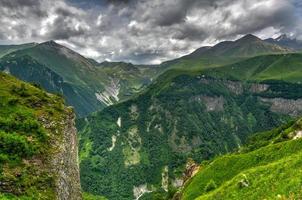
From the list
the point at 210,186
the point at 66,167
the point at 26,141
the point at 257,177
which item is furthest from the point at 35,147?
the point at 257,177

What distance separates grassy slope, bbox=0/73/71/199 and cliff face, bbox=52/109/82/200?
2312mm

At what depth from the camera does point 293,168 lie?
53.9 meters

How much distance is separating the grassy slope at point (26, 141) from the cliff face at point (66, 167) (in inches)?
91.0

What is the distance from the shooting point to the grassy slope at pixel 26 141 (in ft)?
292

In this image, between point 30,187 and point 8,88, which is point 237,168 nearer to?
point 30,187

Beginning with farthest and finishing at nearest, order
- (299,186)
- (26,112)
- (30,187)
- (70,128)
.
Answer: (70,128), (26,112), (30,187), (299,186)

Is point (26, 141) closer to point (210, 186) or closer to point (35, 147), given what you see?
point (35, 147)

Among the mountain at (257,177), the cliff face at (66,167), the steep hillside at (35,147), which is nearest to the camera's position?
the mountain at (257,177)

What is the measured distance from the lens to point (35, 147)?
100562 millimetres

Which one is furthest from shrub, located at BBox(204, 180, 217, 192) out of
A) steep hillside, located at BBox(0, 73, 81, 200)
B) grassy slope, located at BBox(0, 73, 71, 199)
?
grassy slope, located at BBox(0, 73, 71, 199)

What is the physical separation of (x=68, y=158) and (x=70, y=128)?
16.3m

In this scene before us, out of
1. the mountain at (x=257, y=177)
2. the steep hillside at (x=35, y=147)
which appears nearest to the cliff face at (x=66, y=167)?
the steep hillside at (x=35, y=147)

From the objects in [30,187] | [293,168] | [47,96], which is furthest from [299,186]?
Answer: [47,96]

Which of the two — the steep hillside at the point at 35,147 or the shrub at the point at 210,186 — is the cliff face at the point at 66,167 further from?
the shrub at the point at 210,186
